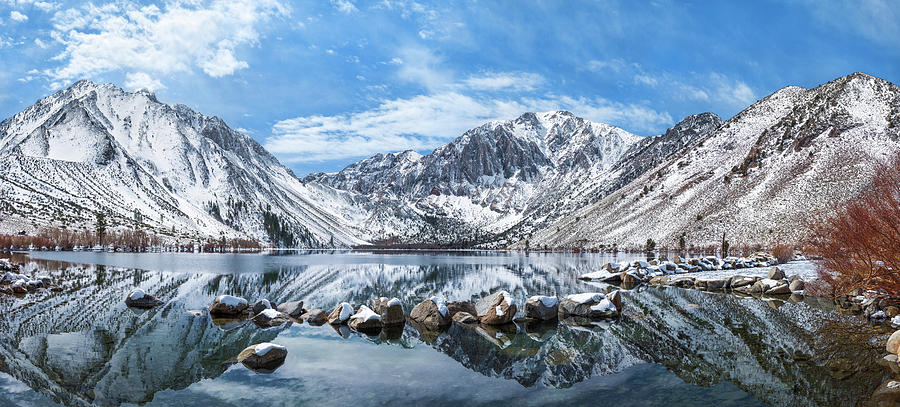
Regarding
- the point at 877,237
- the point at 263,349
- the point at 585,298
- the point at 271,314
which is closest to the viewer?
the point at 263,349

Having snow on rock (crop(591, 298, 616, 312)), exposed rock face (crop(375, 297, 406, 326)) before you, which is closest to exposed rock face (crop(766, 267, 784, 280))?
snow on rock (crop(591, 298, 616, 312))

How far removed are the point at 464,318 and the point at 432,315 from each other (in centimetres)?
211

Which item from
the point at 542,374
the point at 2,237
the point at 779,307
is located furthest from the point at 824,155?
the point at 2,237

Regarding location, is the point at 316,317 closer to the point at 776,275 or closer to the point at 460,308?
the point at 460,308

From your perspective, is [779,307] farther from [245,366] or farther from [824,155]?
[824,155]

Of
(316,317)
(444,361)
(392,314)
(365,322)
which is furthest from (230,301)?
(444,361)

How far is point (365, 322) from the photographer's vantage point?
2936cm

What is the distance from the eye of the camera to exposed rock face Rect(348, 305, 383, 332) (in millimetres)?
29172

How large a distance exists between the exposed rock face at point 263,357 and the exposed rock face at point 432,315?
1059 centimetres

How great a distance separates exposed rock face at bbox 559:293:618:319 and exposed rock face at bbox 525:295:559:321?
1316 millimetres

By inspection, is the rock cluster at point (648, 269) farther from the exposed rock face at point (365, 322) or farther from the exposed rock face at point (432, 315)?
the exposed rock face at point (365, 322)

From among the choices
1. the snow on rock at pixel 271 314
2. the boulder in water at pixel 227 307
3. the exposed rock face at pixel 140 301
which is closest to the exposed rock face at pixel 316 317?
the snow on rock at pixel 271 314

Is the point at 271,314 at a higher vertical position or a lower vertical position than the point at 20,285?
lower

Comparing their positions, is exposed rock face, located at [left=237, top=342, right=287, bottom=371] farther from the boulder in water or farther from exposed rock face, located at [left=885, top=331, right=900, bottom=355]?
exposed rock face, located at [left=885, top=331, right=900, bottom=355]
